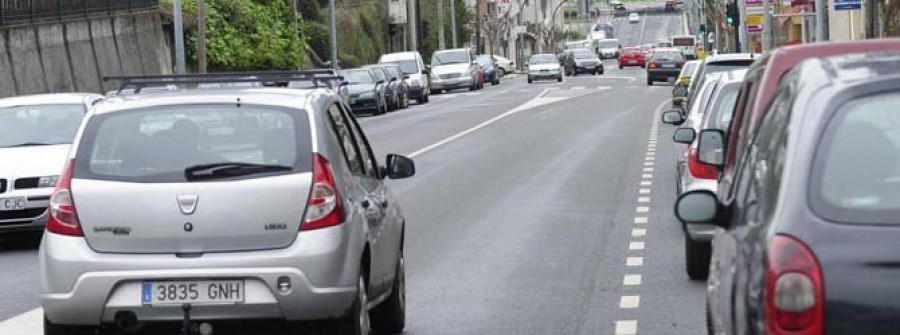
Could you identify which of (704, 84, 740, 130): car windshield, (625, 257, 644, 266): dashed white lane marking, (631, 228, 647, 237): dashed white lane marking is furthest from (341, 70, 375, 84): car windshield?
(625, 257, 644, 266): dashed white lane marking

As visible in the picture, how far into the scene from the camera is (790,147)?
19.4 feet

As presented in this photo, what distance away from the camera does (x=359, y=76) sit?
53594 mm

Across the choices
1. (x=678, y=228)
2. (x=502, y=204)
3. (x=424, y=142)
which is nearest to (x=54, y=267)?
(x=678, y=228)

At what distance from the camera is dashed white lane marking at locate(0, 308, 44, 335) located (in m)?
11.3

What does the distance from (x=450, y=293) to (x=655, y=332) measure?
2321 millimetres

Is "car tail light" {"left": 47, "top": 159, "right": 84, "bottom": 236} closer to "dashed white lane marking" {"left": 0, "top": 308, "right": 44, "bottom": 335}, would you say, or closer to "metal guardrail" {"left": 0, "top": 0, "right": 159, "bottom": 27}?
"dashed white lane marking" {"left": 0, "top": 308, "right": 44, "bottom": 335}

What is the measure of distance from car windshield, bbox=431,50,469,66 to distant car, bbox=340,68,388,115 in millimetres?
22082

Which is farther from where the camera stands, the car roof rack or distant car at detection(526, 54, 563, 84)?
distant car at detection(526, 54, 563, 84)

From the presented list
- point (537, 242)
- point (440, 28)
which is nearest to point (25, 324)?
point (537, 242)

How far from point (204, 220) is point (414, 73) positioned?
56.0 meters

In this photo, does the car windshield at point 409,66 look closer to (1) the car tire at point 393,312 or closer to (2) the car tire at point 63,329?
(1) the car tire at point 393,312

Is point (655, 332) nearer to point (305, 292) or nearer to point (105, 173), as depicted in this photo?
point (305, 292)

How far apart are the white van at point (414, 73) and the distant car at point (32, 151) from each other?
4288 centimetres

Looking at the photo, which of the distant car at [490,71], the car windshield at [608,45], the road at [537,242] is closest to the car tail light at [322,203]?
the road at [537,242]
